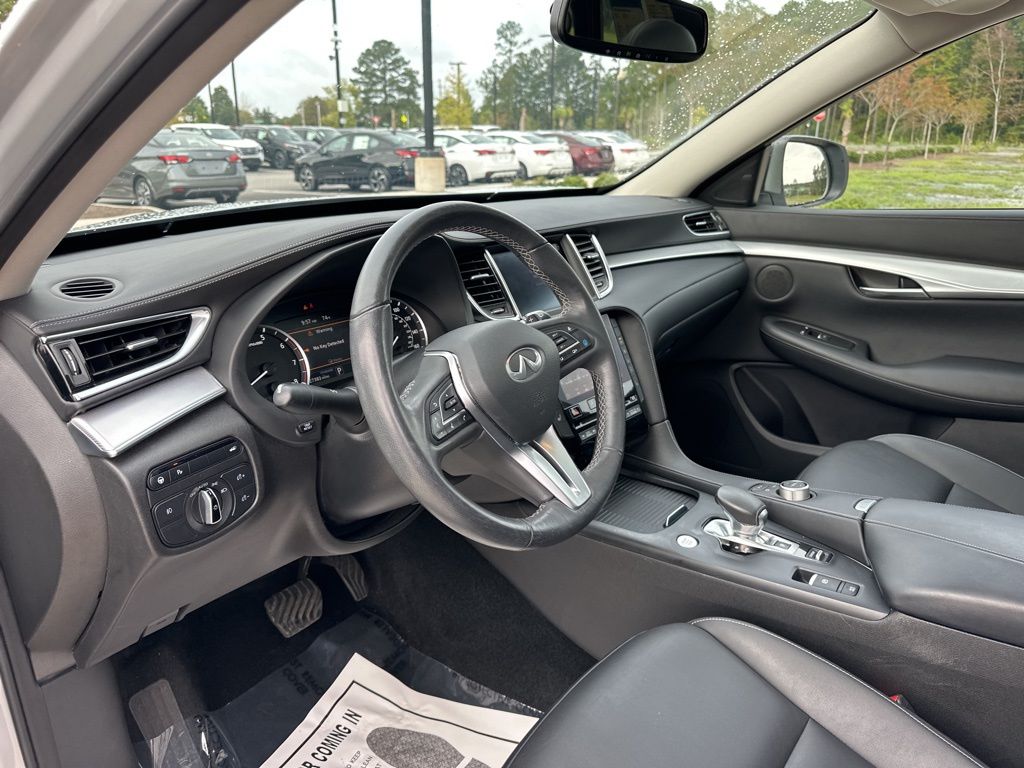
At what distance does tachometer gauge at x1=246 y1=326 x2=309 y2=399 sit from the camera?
1443 millimetres

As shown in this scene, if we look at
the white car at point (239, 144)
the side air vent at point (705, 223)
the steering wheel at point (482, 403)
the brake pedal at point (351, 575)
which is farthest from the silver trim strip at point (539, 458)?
the side air vent at point (705, 223)

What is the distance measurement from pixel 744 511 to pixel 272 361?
0.92m

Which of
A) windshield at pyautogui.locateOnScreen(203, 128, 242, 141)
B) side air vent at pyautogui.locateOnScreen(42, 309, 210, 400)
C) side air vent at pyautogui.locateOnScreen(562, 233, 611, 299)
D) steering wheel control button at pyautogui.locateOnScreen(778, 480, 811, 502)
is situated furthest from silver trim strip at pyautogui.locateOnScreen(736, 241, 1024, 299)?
side air vent at pyautogui.locateOnScreen(42, 309, 210, 400)

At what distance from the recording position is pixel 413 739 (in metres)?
1.86

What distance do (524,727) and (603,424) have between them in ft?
2.87

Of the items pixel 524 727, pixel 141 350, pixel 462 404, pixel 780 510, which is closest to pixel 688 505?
pixel 780 510

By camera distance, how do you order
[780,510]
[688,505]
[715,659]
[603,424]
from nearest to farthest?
1. [715,659]
2. [603,424]
3. [780,510]
4. [688,505]

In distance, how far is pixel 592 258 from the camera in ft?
7.38

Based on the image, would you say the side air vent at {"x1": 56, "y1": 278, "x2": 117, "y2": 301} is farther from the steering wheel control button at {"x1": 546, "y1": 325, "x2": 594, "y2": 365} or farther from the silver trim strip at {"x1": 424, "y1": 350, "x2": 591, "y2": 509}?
the steering wheel control button at {"x1": 546, "y1": 325, "x2": 594, "y2": 365}

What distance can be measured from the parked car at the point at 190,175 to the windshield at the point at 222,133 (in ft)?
0.06

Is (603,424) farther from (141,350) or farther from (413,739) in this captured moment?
(413,739)

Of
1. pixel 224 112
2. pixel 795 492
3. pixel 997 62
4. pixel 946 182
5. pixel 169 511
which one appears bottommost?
pixel 795 492

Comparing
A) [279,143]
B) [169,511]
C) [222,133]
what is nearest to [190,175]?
[222,133]

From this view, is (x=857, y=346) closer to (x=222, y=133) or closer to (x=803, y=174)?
A: (x=803, y=174)
